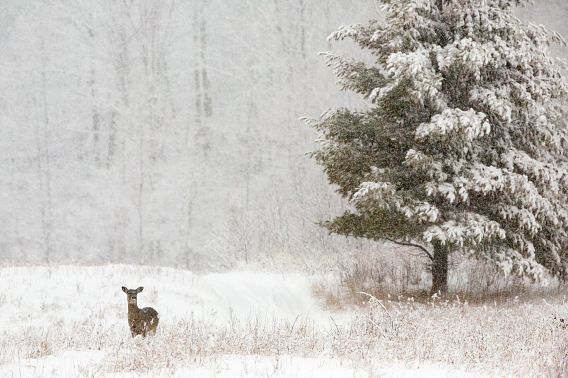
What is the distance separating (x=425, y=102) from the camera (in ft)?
39.9

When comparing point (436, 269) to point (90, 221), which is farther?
point (90, 221)

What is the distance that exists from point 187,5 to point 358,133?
4498 centimetres

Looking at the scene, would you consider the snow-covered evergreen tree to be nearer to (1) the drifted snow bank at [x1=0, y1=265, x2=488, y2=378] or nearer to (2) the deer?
(1) the drifted snow bank at [x1=0, y1=265, x2=488, y2=378]

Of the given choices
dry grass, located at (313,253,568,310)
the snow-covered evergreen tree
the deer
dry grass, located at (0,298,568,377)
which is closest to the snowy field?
dry grass, located at (0,298,568,377)

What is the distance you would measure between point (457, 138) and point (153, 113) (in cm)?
4096

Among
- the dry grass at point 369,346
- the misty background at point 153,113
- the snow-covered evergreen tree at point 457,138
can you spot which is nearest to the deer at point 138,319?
the dry grass at point 369,346

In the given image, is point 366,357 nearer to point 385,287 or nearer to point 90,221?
point 385,287

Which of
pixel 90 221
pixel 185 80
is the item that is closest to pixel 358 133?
pixel 90 221

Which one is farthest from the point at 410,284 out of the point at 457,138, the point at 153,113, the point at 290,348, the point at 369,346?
the point at 153,113

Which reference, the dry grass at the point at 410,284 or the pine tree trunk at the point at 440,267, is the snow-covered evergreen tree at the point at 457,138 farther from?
the dry grass at the point at 410,284

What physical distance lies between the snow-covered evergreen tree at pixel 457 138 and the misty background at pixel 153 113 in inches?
1113

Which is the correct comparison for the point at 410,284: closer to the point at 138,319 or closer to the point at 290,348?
the point at 138,319

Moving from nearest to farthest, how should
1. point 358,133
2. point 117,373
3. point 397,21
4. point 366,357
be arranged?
point 117,373 → point 366,357 → point 397,21 → point 358,133

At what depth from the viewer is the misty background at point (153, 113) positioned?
45250 millimetres
